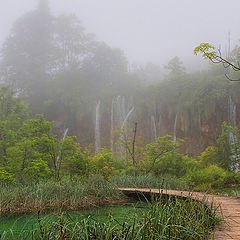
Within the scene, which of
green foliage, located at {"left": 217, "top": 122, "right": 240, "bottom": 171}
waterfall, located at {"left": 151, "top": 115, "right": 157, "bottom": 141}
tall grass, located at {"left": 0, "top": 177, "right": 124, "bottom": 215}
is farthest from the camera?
waterfall, located at {"left": 151, "top": 115, "right": 157, "bottom": 141}

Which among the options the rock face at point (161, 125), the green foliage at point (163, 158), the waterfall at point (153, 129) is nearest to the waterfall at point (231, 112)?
the rock face at point (161, 125)

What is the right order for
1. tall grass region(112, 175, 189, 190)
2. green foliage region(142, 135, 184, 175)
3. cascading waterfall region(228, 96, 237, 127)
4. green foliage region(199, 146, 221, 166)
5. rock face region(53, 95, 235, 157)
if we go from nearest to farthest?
tall grass region(112, 175, 189, 190) → green foliage region(142, 135, 184, 175) → green foliage region(199, 146, 221, 166) → cascading waterfall region(228, 96, 237, 127) → rock face region(53, 95, 235, 157)

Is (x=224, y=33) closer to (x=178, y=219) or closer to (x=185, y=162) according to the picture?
(x=185, y=162)

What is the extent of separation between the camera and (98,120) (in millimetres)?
21953

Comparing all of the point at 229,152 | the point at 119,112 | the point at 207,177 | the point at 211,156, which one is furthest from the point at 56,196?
the point at 119,112

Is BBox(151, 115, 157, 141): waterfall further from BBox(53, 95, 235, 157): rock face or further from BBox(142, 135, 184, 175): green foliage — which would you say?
BBox(142, 135, 184, 175): green foliage

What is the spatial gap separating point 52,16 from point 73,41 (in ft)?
18.7

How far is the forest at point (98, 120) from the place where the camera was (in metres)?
8.03

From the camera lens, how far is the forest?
316 inches

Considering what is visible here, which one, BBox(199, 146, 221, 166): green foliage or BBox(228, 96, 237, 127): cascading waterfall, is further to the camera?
BBox(228, 96, 237, 127): cascading waterfall

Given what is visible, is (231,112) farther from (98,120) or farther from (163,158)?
(98,120)

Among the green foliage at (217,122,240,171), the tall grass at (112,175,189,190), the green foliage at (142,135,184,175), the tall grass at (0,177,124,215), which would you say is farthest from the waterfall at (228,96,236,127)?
the tall grass at (0,177,124,215)

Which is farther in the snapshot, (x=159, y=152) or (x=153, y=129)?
(x=153, y=129)

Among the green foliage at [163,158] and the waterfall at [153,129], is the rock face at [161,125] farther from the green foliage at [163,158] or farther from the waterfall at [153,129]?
the green foliage at [163,158]
